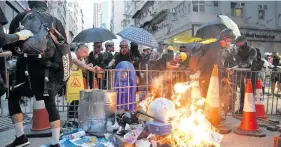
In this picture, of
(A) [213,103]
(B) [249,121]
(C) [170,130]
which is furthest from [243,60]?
(C) [170,130]

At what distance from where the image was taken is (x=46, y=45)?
12.0 ft

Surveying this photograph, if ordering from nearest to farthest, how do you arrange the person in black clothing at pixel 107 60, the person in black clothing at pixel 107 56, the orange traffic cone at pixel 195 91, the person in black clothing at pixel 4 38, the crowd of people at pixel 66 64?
the person in black clothing at pixel 4 38 → the crowd of people at pixel 66 64 → the person in black clothing at pixel 107 60 → the orange traffic cone at pixel 195 91 → the person in black clothing at pixel 107 56

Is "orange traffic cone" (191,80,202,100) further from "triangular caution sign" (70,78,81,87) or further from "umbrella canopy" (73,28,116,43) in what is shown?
"umbrella canopy" (73,28,116,43)

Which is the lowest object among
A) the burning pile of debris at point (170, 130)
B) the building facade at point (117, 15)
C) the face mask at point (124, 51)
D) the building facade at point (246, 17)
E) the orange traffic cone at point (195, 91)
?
the burning pile of debris at point (170, 130)

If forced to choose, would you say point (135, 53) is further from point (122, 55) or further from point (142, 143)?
point (142, 143)

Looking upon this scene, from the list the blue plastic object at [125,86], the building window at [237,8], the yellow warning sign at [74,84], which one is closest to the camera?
the blue plastic object at [125,86]

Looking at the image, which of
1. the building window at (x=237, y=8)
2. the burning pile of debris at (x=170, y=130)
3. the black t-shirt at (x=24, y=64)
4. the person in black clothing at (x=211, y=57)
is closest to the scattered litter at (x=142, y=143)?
the burning pile of debris at (x=170, y=130)

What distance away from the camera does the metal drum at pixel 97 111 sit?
4707mm

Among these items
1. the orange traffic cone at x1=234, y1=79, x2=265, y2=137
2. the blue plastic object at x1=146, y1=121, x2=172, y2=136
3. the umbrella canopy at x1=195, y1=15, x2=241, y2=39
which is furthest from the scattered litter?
the umbrella canopy at x1=195, y1=15, x2=241, y2=39

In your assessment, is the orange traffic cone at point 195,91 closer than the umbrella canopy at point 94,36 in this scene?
Yes

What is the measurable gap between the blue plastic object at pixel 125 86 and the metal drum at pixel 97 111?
2.66ft

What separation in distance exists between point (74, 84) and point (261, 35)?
30.5 meters

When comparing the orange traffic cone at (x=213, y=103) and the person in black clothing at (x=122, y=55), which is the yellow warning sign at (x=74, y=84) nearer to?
the person in black clothing at (x=122, y=55)

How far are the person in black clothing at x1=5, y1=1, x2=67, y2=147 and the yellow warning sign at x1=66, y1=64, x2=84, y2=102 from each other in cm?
174
